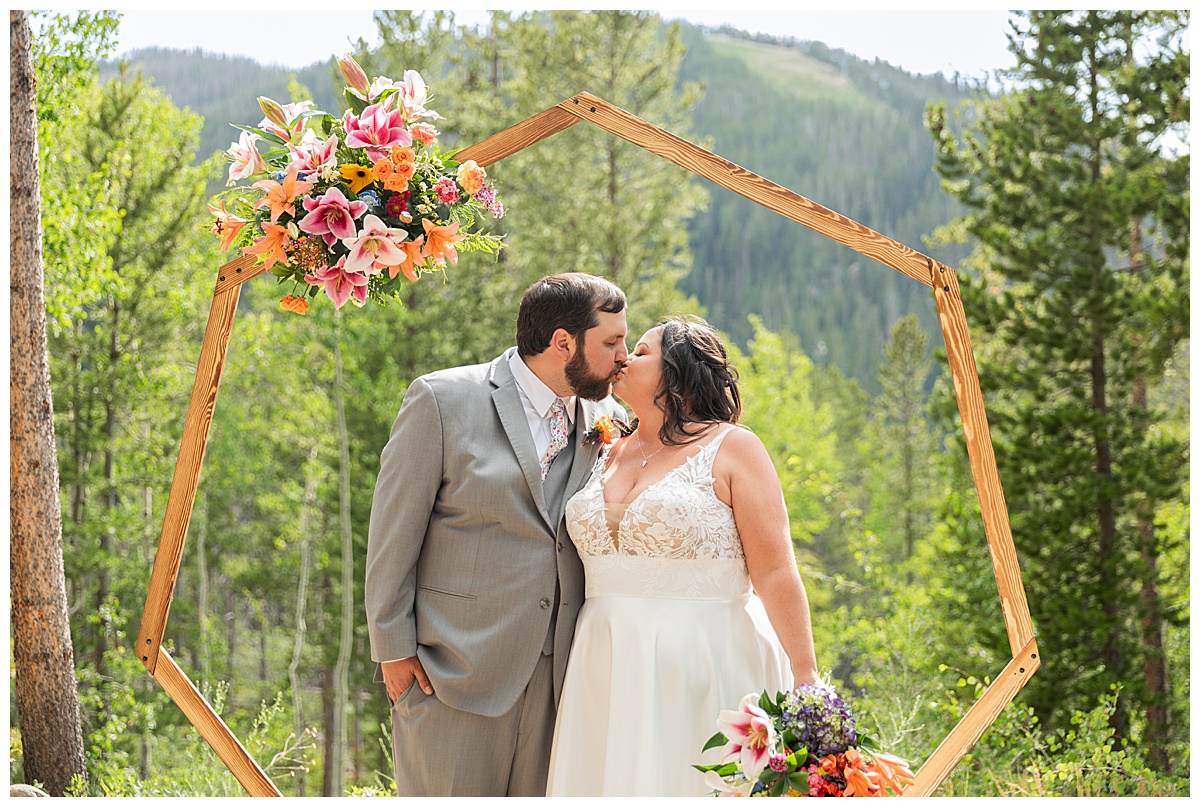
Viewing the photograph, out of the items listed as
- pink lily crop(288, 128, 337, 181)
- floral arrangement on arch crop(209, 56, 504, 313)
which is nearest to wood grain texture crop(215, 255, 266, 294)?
floral arrangement on arch crop(209, 56, 504, 313)

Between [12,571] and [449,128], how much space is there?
1079cm

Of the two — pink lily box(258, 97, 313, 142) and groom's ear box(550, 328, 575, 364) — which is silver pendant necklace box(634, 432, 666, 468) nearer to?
groom's ear box(550, 328, 575, 364)

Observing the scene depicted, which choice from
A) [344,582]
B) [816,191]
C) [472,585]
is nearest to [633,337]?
[344,582]

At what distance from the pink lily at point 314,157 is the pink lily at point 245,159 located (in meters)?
0.11

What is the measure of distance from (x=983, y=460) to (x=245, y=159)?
7.78 ft

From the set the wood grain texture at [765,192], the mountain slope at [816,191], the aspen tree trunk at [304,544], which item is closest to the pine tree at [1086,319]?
the wood grain texture at [765,192]

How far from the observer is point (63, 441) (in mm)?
11805

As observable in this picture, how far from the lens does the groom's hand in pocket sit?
298 cm

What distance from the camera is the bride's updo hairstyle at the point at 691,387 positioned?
3.06m

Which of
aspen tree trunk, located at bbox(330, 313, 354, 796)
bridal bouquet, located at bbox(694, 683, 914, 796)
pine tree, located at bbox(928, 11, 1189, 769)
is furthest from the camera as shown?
aspen tree trunk, located at bbox(330, 313, 354, 796)

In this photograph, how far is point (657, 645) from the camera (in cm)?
291

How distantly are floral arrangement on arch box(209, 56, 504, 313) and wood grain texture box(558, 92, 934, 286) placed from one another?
1.74 feet
